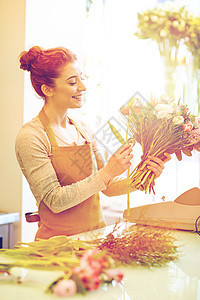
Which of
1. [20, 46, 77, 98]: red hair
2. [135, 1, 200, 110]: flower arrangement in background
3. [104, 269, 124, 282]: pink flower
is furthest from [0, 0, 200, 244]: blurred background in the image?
[104, 269, 124, 282]: pink flower

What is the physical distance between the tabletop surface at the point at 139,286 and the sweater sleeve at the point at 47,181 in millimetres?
430

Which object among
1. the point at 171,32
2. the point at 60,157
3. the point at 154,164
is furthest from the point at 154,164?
the point at 171,32

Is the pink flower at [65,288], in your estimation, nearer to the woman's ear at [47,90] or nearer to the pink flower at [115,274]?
the pink flower at [115,274]

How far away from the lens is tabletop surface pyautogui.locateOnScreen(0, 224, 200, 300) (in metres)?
0.71

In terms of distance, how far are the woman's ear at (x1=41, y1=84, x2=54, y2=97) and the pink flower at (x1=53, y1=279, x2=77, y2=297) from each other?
2.87ft

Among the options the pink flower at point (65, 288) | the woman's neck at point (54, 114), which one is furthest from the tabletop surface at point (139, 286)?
the woman's neck at point (54, 114)

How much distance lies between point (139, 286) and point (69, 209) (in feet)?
2.25

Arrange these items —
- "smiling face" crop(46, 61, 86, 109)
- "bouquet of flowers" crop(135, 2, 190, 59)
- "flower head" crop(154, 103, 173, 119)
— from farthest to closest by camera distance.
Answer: "bouquet of flowers" crop(135, 2, 190, 59) → "smiling face" crop(46, 61, 86, 109) → "flower head" crop(154, 103, 173, 119)

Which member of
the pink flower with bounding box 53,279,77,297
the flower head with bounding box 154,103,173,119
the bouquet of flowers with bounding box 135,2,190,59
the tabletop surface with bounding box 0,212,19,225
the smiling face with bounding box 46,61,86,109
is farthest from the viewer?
the bouquet of flowers with bounding box 135,2,190,59

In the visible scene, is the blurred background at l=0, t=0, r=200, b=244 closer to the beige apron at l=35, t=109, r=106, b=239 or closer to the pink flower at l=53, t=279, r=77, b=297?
the beige apron at l=35, t=109, r=106, b=239

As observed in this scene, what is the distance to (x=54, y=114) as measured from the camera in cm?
147

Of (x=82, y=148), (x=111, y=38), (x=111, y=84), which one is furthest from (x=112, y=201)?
(x=82, y=148)

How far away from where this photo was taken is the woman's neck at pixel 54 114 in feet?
4.78

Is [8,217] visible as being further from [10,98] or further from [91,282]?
[91,282]
